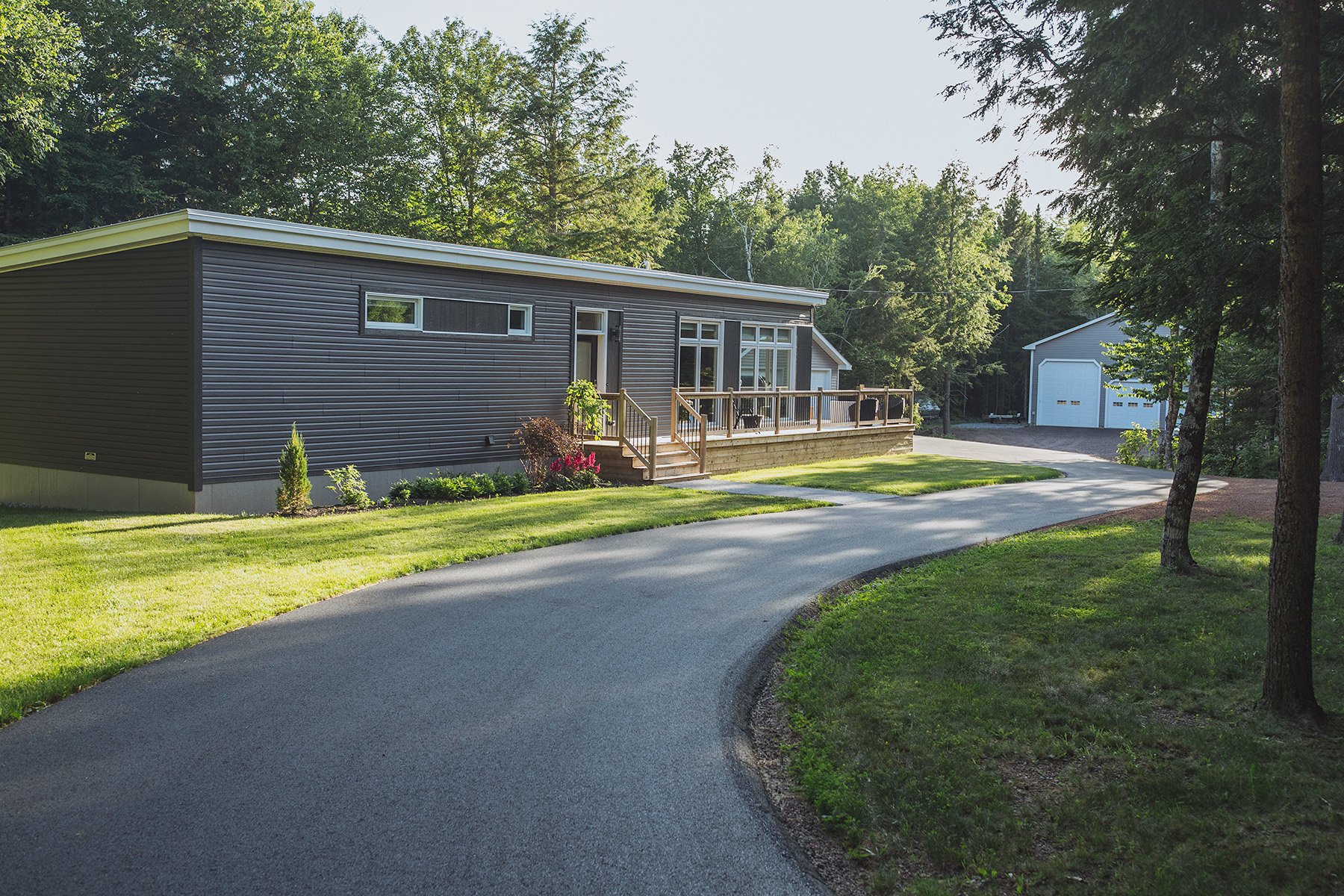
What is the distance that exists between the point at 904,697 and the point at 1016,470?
15672 mm

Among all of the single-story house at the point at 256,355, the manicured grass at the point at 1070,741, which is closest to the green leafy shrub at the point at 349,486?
the single-story house at the point at 256,355

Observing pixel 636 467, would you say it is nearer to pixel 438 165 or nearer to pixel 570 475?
pixel 570 475

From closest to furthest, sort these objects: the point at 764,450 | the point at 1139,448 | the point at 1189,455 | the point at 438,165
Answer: the point at 1189,455, the point at 764,450, the point at 1139,448, the point at 438,165

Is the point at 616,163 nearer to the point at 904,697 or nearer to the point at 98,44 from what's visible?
the point at 98,44

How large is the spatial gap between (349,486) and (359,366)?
6.39 ft

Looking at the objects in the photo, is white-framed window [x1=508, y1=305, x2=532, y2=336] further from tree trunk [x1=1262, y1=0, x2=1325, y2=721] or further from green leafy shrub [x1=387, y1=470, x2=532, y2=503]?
tree trunk [x1=1262, y1=0, x2=1325, y2=721]

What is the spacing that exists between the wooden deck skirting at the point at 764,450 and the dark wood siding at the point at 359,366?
1.74 metres

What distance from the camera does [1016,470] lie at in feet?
64.9

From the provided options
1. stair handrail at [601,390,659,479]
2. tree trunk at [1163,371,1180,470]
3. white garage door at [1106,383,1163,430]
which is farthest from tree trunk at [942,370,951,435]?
stair handrail at [601,390,659,479]

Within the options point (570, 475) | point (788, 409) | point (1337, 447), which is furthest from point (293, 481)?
point (1337, 447)

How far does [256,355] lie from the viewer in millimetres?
12742

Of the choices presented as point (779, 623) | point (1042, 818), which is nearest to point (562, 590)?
point (779, 623)

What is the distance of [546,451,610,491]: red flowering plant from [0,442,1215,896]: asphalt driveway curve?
7726 millimetres

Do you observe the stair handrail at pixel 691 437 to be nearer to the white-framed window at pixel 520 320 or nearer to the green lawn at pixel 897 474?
the green lawn at pixel 897 474
